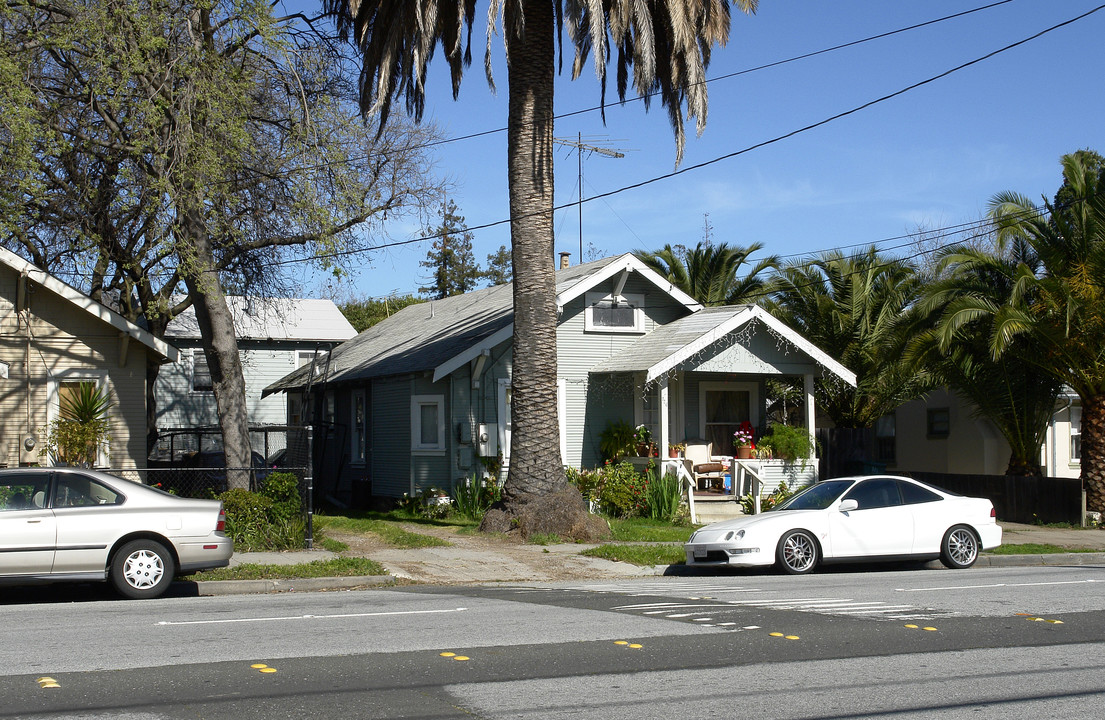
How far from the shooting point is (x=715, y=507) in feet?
74.3

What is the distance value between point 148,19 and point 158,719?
46.5ft

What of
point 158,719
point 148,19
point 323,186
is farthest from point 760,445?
point 158,719

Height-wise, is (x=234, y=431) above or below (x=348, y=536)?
above

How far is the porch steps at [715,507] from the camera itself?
73.7ft

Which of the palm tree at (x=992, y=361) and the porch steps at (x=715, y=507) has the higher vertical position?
the palm tree at (x=992, y=361)

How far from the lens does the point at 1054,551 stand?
57.8ft

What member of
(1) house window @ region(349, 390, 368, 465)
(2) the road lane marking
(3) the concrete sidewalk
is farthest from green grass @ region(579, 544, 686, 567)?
(1) house window @ region(349, 390, 368, 465)

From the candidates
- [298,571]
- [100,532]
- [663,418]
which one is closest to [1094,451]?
[663,418]

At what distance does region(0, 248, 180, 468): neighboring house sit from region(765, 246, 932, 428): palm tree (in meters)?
17.0

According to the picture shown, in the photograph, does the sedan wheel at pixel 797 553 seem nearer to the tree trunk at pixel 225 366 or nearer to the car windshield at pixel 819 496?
the car windshield at pixel 819 496

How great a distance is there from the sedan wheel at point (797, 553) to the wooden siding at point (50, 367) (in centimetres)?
1290

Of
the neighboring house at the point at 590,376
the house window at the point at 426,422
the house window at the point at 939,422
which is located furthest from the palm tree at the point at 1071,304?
the house window at the point at 426,422

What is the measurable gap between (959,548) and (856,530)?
1851mm

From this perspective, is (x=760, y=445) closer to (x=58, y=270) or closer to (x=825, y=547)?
(x=825, y=547)
